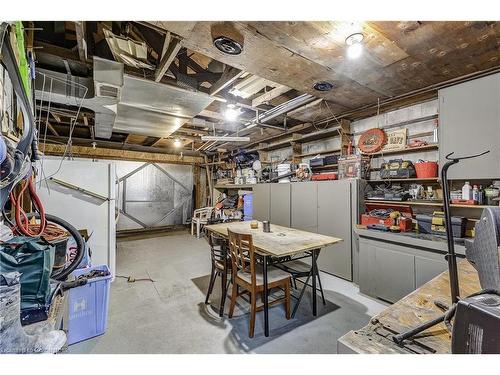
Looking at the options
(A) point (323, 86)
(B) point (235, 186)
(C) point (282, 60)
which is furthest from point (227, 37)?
(B) point (235, 186)

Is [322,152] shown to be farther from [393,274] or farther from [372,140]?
[393,274]

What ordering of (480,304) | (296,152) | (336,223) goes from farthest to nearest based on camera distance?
(296,152) < (336,223) < (480,304)

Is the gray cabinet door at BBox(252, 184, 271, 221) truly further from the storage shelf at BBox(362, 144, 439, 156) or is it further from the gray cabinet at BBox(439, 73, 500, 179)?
the gray cabinet at BBox(439, 73, 500, 179)

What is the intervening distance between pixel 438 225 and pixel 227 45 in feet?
9.68

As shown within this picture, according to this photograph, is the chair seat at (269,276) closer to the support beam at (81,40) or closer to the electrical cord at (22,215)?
the electrical cord at (22,215)

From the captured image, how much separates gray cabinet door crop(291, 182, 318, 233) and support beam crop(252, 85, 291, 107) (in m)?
1.57

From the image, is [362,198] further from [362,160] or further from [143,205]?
[143,205]

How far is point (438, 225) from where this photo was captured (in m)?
2.60

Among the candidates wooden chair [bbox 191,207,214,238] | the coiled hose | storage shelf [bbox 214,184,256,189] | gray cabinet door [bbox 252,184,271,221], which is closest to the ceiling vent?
the coiled hose

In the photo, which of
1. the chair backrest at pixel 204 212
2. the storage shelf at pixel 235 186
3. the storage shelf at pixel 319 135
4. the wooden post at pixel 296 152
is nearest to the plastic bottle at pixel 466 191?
the storage shelf at pixel 319 135

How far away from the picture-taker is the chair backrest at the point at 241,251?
2184 millimetres
